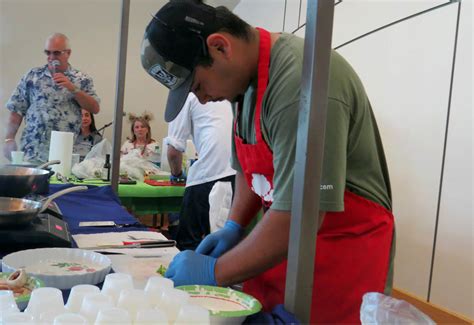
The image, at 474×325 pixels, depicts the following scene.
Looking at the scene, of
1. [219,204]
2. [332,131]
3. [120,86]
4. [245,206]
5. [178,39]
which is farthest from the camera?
[219,204]

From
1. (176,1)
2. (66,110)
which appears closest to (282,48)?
(176,1)

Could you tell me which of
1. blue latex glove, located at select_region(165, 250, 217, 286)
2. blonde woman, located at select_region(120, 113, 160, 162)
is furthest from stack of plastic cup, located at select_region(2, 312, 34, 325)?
blonde woman, located at select_region(120, 113, 160, 162)

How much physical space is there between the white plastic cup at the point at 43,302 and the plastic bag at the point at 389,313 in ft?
1.40

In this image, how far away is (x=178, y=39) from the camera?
38.1 inches

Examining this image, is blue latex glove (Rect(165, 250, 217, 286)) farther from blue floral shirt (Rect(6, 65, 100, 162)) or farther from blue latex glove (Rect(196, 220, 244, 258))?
blue floral shirt (Rect(6, 65, 100, 162))

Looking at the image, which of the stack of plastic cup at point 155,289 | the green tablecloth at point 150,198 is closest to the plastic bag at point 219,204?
the green tablecloth at point 150,198

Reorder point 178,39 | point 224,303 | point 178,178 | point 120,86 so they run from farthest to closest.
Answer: point 178,178 → point 120,86 → point 178,39 → point 224,303

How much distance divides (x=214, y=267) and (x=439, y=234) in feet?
6.35

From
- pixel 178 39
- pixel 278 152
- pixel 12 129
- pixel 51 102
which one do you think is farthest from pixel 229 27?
pixel 12 129

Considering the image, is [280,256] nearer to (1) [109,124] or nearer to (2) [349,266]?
(2) [349,266]

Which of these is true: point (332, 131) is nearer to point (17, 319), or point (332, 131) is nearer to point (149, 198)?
point (17, 319)

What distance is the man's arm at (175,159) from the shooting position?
302 centimetres

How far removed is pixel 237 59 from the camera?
102cm

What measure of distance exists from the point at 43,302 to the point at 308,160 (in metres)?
0.43
